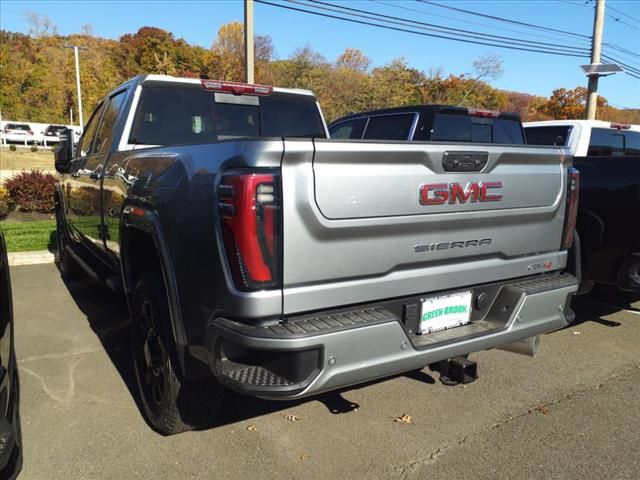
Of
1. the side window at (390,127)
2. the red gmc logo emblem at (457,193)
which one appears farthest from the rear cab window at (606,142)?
the red gmc logo emblem at (457,193)

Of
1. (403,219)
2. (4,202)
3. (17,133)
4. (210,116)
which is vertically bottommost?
(4,202)

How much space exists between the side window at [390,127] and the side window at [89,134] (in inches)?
145

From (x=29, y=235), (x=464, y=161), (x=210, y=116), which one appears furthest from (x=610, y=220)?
(x=29, y=235)

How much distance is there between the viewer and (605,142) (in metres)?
7.69

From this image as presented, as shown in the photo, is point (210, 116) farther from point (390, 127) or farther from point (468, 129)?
point (468, 129)

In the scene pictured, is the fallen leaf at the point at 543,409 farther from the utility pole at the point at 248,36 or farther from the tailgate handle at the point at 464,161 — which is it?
the utility pole at the point at 248,36

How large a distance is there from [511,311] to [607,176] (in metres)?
2.24

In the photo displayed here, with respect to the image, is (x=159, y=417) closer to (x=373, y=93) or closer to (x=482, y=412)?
(x=482, y=412)

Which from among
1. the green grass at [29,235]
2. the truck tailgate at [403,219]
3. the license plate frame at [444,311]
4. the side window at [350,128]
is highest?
the side window at [350,128]

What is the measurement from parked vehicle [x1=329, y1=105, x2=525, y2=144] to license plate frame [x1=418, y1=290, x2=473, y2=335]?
160 inches

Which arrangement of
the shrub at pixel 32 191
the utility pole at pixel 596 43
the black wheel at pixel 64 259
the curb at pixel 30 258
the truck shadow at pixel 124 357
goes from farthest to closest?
the utility pole at pixel 596 43, the shrub at pixel 32 191, the curb at pixel 30 258, the black wheel at pixel 64 259, the truck shadow at pixel 124 357

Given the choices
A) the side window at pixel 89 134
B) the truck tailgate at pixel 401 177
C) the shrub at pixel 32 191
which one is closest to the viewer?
the truck tailgate at pixel 401 177

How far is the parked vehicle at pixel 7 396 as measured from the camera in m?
1.94

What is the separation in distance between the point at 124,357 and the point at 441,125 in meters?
4.67
